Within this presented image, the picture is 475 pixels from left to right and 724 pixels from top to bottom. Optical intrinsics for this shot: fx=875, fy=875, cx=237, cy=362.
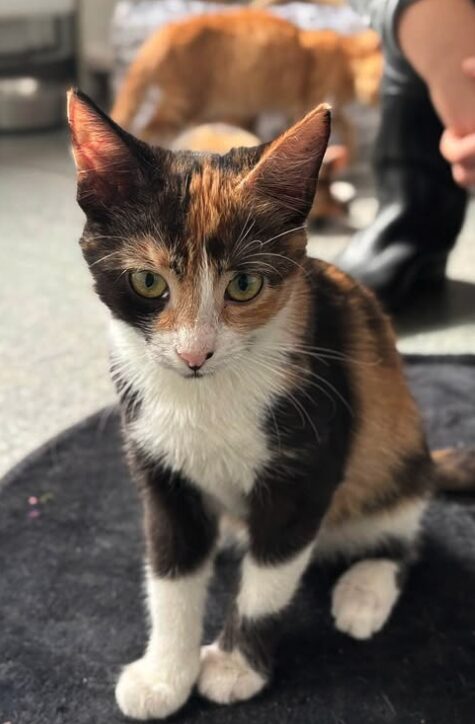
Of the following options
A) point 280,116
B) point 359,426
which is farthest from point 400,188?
point 359,426

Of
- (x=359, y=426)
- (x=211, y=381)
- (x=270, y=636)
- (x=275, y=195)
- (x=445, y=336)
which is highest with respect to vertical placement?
(x=275, y=195)

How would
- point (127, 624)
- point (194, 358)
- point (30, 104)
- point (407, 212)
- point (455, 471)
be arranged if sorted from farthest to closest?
point (30, 104)
point (407, 212)
point (455, 471)
point (127, 624)
point (194, 358)

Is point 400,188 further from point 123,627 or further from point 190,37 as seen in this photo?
point 123,627

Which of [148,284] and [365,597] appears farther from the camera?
[365,597]

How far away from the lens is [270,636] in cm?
94

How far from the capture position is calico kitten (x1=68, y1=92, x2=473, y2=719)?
76 centimetres

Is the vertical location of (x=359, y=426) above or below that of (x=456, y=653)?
above

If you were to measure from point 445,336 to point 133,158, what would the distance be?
43.2 inches

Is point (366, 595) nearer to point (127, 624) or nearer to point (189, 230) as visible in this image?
point (127, 624)

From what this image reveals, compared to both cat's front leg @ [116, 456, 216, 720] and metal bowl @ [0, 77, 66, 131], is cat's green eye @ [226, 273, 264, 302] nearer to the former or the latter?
cat's front leg @ [116, 456, 216, 720]

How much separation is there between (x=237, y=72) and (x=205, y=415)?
1649 millimetres

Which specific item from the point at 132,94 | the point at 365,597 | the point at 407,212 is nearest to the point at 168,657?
the point at 365,597

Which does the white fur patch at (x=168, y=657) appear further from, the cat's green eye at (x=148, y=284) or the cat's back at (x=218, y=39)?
the cat's back at (x=218, y=39)

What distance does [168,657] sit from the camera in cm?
92
